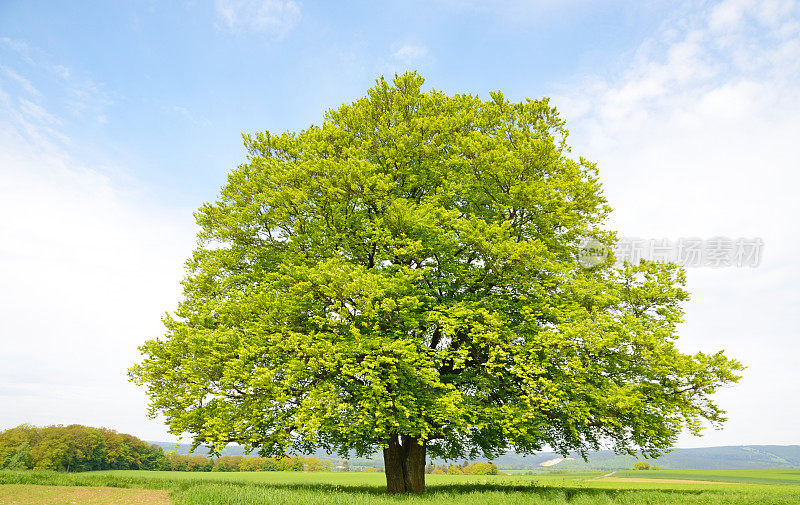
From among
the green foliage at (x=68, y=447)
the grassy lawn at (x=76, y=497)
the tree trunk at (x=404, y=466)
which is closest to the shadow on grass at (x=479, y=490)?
the tree trunk at (x=404, y=466)

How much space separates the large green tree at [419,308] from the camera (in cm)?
1783

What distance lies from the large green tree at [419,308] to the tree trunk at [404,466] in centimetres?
11

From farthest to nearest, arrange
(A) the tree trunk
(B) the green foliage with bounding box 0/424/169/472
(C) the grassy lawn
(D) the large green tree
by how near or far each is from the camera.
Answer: (B) the green foliage with bounding box 0/424/169/472
(A) the tree trunk
(D) the large green tree
(C) the grassy lawn

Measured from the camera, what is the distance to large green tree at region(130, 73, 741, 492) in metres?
17.8

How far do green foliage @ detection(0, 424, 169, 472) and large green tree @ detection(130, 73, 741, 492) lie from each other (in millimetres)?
44946

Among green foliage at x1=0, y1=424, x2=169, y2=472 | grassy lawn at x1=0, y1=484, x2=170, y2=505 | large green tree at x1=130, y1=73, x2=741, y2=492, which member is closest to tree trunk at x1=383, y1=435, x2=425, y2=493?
large green tree at x1=130, y1=73, x2=741, y2=492

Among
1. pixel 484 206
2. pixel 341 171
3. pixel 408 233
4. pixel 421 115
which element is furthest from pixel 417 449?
pixel 421 115

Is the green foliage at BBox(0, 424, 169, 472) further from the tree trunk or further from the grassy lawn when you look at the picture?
the tree trunk

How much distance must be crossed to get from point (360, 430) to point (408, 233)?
30.8 feet

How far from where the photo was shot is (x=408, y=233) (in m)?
20.6

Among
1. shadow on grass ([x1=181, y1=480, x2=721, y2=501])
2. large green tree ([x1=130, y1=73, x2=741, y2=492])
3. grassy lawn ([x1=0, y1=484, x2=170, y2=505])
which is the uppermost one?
large green tree ([x1=130, y1=73, x2=741, y2=492])

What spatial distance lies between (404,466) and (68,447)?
52741mm

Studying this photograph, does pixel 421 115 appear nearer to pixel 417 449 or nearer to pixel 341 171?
pixel 341 171

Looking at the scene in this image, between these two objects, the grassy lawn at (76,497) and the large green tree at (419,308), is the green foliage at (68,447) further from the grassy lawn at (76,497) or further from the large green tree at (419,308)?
the large green tree at (419,308)
